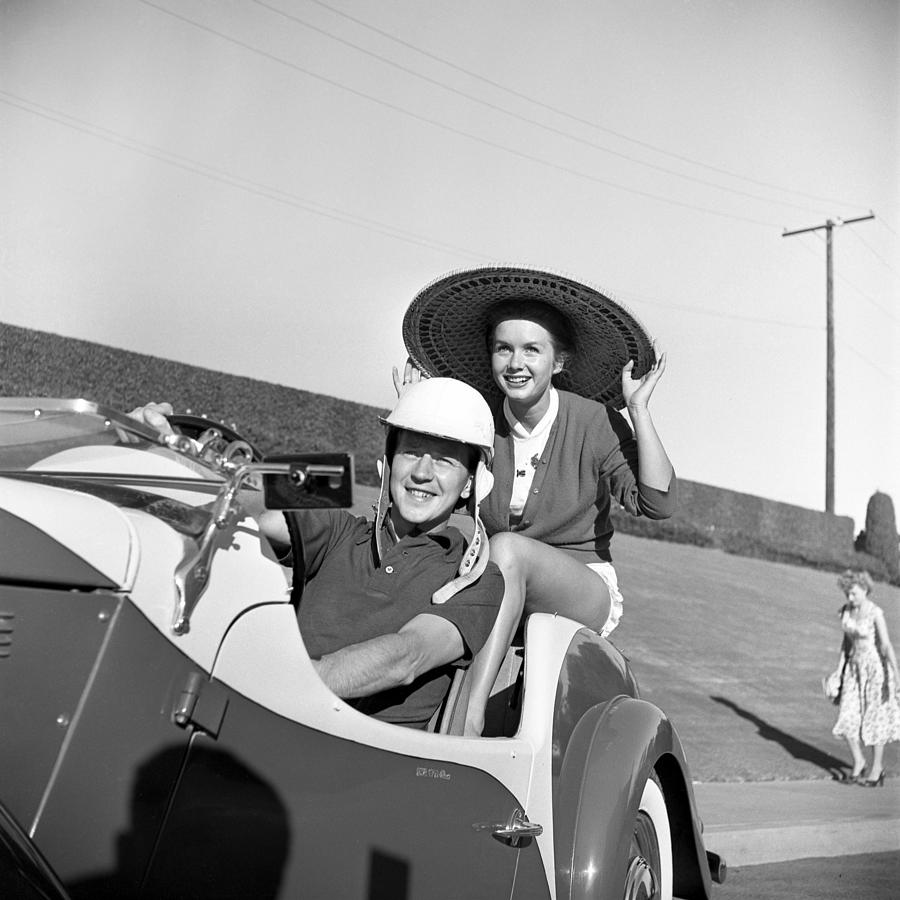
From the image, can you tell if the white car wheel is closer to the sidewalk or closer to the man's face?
the man's face

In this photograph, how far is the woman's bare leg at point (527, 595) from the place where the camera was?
2.60 meters

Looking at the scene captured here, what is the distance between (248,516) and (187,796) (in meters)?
0.46

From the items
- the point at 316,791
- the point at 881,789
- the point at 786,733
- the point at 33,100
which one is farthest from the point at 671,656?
the point at 316,791

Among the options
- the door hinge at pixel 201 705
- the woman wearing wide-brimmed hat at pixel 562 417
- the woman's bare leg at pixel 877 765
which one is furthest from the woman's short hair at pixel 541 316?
the woman's bare leg at pixel 877 765

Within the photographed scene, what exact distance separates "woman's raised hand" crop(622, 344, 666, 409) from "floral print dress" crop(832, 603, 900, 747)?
589 cm

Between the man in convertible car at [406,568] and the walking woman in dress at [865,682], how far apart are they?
674cm

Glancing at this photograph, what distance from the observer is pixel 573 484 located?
367 centimetres

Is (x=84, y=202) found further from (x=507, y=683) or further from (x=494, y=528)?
(x=507, y=683)

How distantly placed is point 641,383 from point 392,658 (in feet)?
5.81

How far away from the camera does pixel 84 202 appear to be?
416 inches

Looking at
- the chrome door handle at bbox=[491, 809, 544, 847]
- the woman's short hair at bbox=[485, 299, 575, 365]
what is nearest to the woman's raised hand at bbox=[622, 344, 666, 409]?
the woman's short hair at bbox=[485, 299, 575, 365]

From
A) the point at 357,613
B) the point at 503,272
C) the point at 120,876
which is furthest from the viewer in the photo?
the point at 503,272

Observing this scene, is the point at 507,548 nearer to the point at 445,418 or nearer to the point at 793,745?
the point at 445,418

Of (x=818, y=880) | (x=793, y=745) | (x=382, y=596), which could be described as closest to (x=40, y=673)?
(x=382, y=596)
